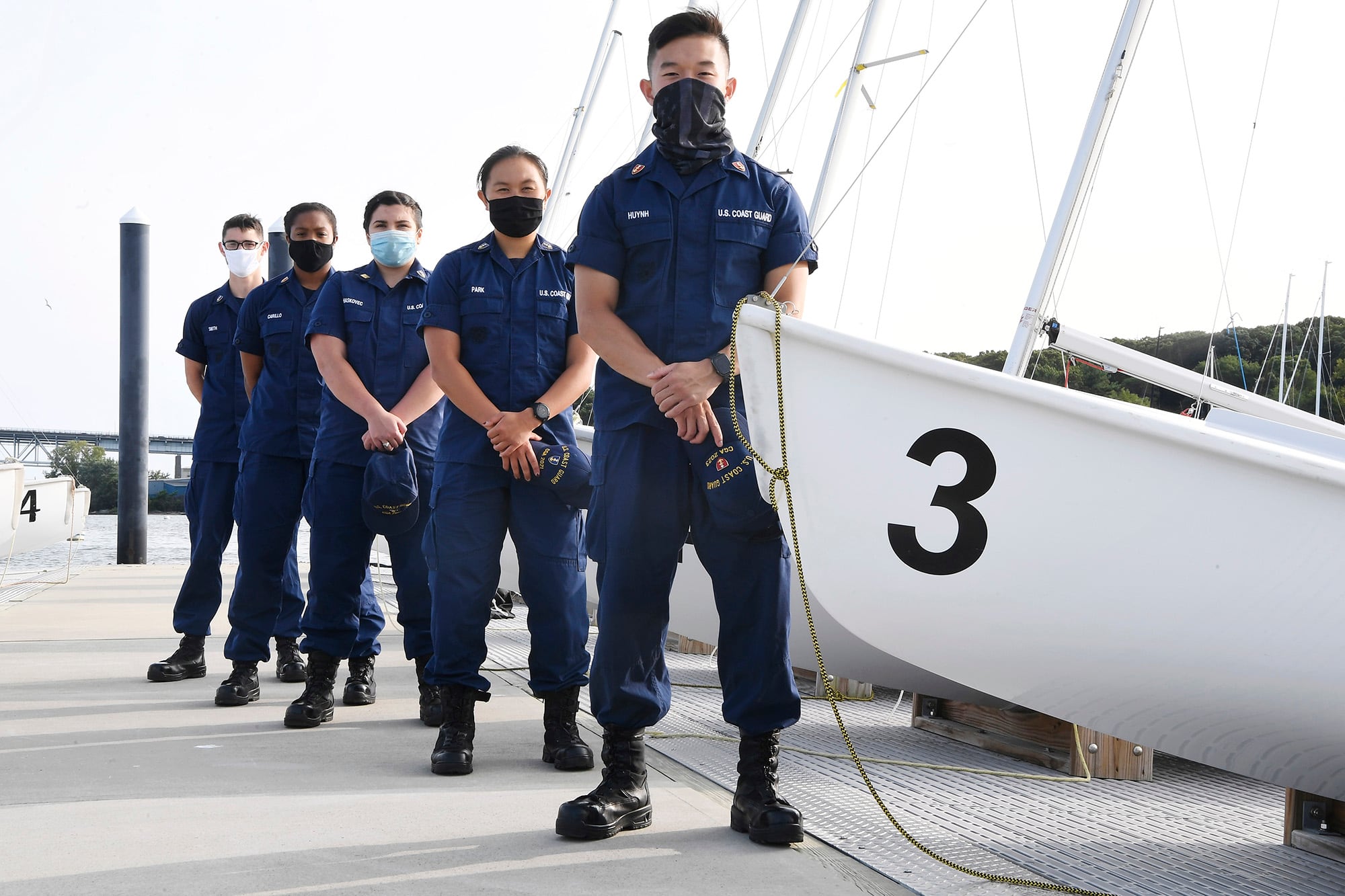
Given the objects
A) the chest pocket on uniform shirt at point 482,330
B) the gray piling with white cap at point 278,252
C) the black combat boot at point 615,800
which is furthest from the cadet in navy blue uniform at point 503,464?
the gray piling with white cap at point 278,252

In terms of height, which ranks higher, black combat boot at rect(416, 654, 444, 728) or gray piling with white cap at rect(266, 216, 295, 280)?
gray piling with white cap at rect(266, 216, 295, 280)

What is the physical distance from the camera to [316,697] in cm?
354

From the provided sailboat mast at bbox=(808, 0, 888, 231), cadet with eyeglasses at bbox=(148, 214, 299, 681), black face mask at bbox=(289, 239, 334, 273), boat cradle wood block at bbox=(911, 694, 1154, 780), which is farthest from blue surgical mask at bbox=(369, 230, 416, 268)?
sailboat mast at bbox=(808, 0, 888, 231)

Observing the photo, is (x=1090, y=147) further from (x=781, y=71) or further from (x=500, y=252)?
(x=781, y=71)

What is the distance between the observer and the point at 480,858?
85.3 inches

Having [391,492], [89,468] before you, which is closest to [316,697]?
[391,492]

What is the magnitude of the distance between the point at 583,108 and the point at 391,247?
10.1 meters

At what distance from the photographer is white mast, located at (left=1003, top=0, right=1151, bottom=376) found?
15.3ft

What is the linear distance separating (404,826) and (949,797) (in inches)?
52.7

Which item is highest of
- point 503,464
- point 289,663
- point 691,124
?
point 691,124

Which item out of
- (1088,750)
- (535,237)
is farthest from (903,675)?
(535,237)

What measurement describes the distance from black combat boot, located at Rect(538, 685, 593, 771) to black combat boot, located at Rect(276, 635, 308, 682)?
176 cm

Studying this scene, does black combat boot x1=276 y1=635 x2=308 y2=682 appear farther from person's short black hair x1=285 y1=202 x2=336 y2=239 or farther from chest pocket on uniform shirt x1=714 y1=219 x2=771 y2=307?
chest pocket on uniform shirt x1=714 y1=219 x2=771 y2=307

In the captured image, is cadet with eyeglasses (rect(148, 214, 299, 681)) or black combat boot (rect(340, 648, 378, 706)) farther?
cadet with eyeglasses (rect(148, 214, 299, 681))
